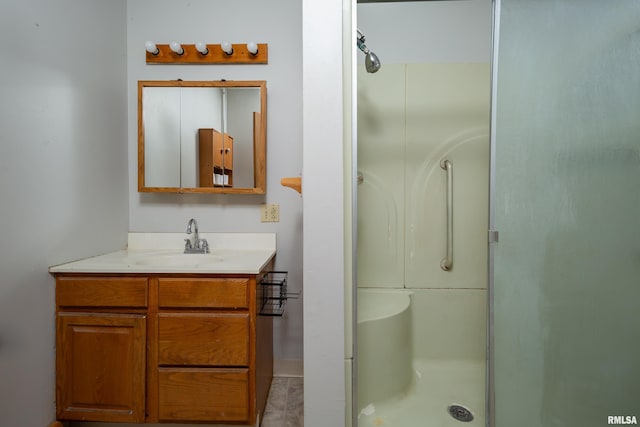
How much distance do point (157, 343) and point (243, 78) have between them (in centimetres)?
160

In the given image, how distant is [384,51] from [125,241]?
2.07m

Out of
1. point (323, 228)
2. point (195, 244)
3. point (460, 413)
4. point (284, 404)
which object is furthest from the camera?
point (195, 244)

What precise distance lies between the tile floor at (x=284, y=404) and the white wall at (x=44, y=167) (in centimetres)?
103

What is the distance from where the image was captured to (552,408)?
1.06 metres

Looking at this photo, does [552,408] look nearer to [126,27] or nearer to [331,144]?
[331,144]

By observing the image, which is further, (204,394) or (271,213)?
(271,213)

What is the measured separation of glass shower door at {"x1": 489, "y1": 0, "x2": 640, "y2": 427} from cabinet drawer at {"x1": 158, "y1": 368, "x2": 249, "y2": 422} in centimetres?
106

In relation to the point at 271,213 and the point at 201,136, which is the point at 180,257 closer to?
the point at 271,213

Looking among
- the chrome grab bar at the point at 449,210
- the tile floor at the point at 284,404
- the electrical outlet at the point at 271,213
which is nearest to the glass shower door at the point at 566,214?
the chrome grab bar at the point at 449,210

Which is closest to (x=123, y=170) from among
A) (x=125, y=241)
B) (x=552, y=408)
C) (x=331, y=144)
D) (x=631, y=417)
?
(x=125, y=241)

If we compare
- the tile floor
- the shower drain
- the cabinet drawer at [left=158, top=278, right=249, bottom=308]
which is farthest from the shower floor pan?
the cabinet drawer at [left=158, top=278, right=249, bottom=308]

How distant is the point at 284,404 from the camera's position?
5.16 ft

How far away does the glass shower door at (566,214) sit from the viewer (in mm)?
1015

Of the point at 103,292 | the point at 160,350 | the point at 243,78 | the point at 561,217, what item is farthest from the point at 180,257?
the point at 561,217
